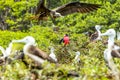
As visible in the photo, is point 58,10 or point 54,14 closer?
point 54,14

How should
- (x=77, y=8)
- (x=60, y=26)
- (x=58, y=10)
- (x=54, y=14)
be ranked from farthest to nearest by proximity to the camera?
(x=60, y=26) < (x=58, y=10) < (x=54, y=14) < (x=77, y=8)

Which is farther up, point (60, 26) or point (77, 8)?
point (77, 8)

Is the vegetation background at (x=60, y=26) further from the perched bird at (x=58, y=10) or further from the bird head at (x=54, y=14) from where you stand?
the bird head at (x=54, y=14)

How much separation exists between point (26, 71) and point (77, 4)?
9.79 m

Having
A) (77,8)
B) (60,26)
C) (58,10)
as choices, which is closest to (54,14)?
(58,10)

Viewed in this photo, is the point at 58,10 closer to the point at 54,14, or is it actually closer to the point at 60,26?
the point at 54,14

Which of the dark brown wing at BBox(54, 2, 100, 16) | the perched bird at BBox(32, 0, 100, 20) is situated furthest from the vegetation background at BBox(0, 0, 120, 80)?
the dark brown wing at BBox(54, 2, 100, 16)

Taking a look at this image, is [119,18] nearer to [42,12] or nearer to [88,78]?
[42,12]

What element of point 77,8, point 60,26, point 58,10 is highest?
point 77,8

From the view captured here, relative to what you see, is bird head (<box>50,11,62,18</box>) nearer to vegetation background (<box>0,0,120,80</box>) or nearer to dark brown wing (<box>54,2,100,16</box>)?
dark brown wing (<box>54,2,100,16</box>)

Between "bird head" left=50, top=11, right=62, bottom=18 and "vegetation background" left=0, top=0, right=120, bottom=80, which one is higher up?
"bird head" left=50, top=11, right=62, bottom=18

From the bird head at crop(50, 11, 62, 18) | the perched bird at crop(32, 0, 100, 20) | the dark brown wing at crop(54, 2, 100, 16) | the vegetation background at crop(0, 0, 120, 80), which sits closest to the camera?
the dark brown wing at crop(54, 2, 100, 16)

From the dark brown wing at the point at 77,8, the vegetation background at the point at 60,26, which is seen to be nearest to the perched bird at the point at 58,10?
the dark brown wing at the point at 77,8

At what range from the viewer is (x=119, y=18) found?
26953mm
